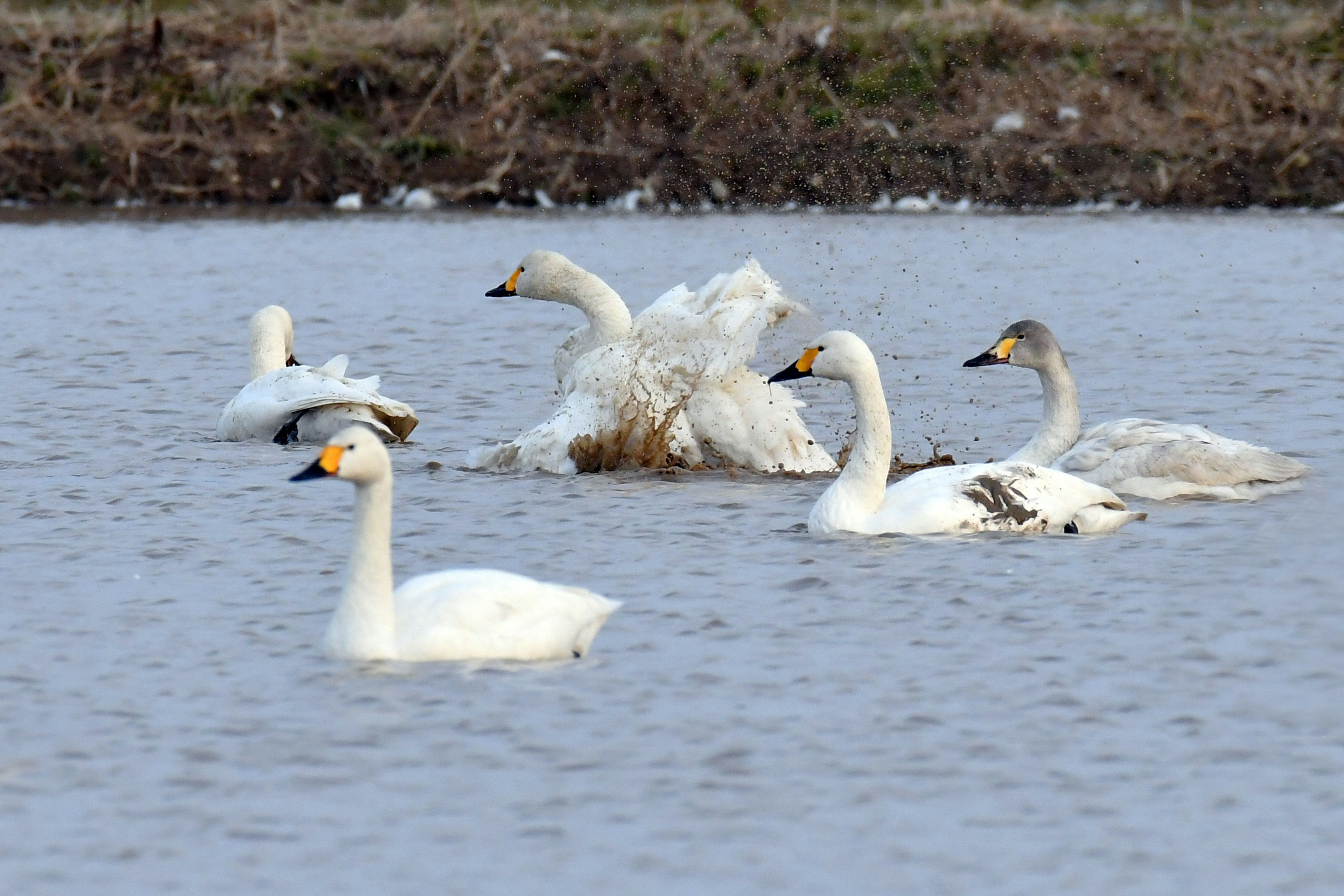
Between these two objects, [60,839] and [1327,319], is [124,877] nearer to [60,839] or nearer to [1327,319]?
[60,839]

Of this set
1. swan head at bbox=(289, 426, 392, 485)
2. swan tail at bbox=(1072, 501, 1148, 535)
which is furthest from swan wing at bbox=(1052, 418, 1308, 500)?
swan head at bbox=(289, 426, 392, 485)

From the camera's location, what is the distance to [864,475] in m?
9.02

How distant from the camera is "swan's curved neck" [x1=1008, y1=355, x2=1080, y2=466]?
10.6m

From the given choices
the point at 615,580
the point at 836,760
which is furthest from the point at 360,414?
the point at 836,760

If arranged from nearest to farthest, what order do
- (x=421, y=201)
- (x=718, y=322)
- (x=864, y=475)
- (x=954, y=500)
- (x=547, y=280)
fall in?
1. (x=954, y=500)
2. (x=864, y=475)
3. (x=718, y=322)
4. (x=547, y=280)
5. (x=421, y=201)

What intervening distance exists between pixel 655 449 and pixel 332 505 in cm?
181

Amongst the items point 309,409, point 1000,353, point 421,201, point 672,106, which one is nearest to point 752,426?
point 1000,353

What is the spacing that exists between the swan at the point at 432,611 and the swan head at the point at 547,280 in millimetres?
5067

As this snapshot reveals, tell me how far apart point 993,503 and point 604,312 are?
3.54 m

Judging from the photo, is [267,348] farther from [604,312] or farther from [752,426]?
[752,426]

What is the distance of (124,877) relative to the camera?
496cm

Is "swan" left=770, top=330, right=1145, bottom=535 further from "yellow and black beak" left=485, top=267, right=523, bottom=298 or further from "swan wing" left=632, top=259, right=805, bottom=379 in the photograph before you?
"yellow and black beak" left=485, top=267, right=523, bottom=298

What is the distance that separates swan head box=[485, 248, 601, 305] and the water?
33.9 inches

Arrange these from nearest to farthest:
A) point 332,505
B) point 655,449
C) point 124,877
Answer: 1. point 124,877
2. point 332,505
3. point 655,449
